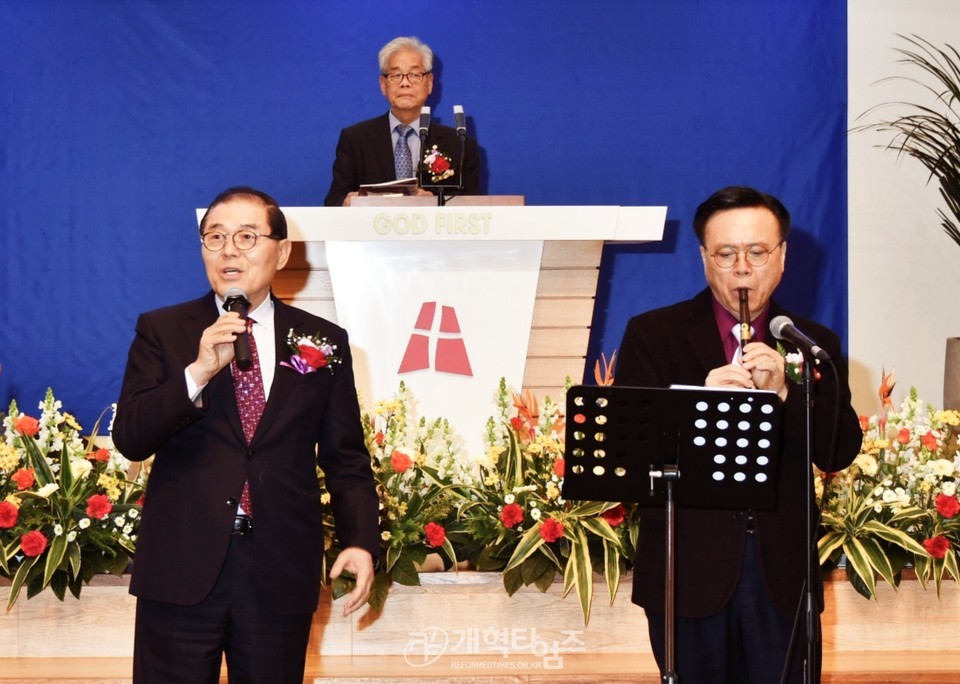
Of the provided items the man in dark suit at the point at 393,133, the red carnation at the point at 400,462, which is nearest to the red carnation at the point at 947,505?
the red carnation at the point at 400,462

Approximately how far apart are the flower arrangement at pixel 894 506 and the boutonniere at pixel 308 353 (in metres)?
1.58

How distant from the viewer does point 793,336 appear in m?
2.17

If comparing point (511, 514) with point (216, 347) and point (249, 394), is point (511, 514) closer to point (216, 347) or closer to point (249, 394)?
point (249, 394)

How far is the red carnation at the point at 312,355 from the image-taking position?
2324mm

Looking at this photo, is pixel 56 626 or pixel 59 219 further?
pixel 59 219

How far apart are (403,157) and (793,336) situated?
11.2 feet

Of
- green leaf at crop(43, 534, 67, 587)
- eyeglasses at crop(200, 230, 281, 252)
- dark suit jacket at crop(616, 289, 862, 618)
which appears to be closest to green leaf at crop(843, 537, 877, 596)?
dark suit jacket at crop(616, 289, 862, 618)

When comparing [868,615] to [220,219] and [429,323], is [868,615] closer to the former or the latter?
[429,323]

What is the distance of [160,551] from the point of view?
2.22m

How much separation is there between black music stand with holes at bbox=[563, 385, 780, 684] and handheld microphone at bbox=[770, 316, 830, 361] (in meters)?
0.11

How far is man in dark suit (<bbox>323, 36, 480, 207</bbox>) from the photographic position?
5.27m

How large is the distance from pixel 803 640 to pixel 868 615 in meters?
1.23

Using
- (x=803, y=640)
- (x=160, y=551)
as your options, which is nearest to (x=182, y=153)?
(x=160, y=551)

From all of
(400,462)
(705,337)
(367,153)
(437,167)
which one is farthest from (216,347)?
(367,153)
